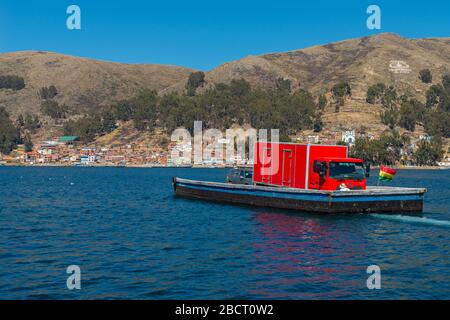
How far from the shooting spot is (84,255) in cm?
2992

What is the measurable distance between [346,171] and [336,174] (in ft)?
3.60

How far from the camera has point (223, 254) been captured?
30.3m

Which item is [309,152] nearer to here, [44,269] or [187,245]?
[187,245]

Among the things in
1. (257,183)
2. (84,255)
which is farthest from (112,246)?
(257,183)

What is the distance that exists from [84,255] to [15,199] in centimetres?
4196

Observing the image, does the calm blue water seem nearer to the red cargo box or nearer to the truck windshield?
the red cargo box

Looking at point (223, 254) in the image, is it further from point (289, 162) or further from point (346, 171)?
point (289, 162)

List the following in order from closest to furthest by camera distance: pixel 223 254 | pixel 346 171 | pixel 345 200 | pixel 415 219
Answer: pixel 223 254
pixel 415 219
pixel 345 200
pixel 346 171

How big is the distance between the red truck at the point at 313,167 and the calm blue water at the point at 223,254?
10.6 feet

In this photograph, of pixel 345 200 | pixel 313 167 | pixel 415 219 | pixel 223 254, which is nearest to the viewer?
pixel 223 254

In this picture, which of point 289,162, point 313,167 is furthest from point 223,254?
point 289,162

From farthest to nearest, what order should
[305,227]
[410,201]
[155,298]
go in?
1. [410,201]
2. [305,227]
3. [155,298]

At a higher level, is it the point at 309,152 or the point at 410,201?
the point at 309,152

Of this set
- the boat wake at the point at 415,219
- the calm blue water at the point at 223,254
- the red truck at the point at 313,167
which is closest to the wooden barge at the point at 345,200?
the calm blue water at the point at 223,254
